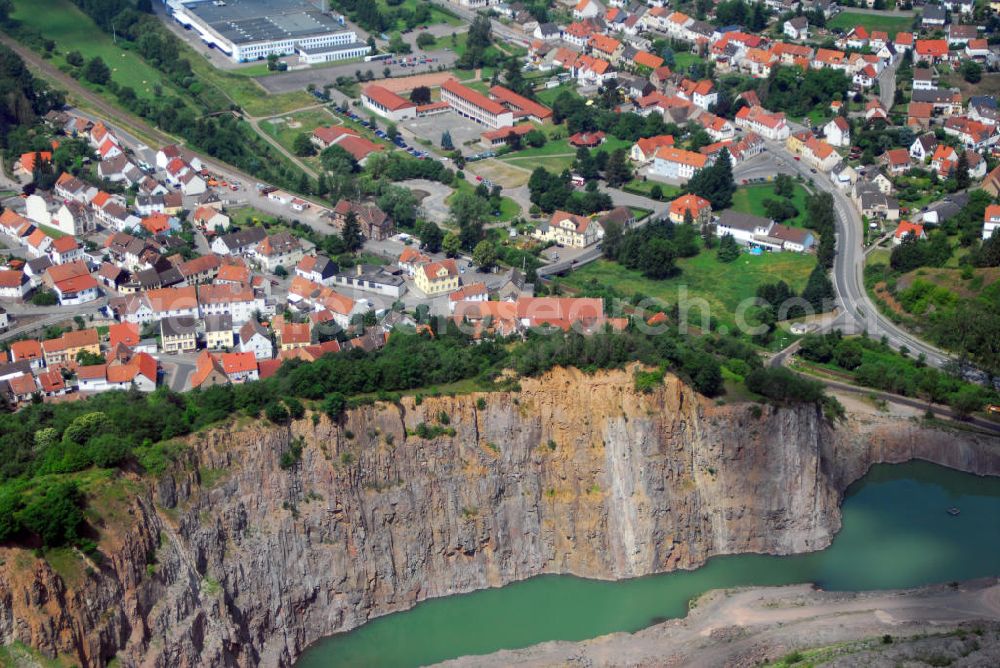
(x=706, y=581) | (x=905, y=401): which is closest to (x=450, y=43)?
(x=905, y=401)

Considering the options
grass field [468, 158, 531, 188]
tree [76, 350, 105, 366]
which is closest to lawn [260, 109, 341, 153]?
grass field [468, 158, 531, 188]

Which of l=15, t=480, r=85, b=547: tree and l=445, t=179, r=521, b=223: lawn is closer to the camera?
l=15, t=480, r=85, b=547: tree

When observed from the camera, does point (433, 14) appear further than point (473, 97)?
Yes

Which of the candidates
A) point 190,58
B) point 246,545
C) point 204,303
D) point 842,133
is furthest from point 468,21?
point 246,545

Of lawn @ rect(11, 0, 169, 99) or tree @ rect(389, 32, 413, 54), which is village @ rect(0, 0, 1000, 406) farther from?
lawn @ rect(11, 0, 169, 99)

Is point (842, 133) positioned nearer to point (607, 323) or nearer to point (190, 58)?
point (607, 323)

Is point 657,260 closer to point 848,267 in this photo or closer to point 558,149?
point 848,267
